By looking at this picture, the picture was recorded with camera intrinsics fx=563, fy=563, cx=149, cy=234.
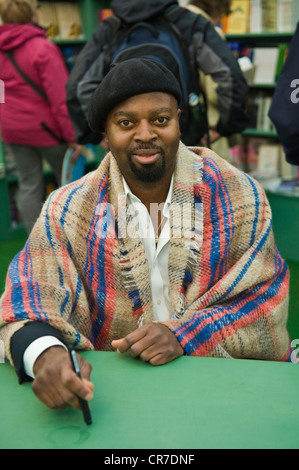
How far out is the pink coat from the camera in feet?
10.3

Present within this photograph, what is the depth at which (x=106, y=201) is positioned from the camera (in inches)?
56.2

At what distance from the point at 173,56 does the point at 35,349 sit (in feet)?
5.24

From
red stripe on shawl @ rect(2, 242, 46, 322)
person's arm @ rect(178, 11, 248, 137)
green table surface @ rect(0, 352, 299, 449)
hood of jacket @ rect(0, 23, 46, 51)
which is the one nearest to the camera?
green table surface @ rect(0, 352, 299, 449)

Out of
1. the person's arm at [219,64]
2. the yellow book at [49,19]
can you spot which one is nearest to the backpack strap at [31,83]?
the person's arm at [219,64]

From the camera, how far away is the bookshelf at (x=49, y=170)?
4.05 metres

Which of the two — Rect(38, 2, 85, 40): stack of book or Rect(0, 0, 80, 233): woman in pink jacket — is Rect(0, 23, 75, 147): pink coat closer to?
Rect(0, 0, 80, 233): woman in pink jacket

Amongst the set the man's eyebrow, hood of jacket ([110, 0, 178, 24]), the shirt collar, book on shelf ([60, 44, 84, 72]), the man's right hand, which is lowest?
book on shelf ([60, 44, 84, 72])

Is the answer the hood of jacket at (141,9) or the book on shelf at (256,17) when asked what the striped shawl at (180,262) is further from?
the book on shelf at (256,17)

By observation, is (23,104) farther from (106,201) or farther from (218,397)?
(218,397)

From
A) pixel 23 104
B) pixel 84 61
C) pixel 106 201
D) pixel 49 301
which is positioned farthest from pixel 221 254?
pixel 23 104

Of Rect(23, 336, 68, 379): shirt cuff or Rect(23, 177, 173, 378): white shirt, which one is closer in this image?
Rect(23, 336, 68, 379): shirt cuff

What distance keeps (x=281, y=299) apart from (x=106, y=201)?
505 mm

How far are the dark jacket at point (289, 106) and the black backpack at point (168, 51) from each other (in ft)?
1.32

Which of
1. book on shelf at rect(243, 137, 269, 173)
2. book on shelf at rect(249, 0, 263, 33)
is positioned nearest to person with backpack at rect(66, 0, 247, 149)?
book on shelf at rect(249, 0, 263, 33)
